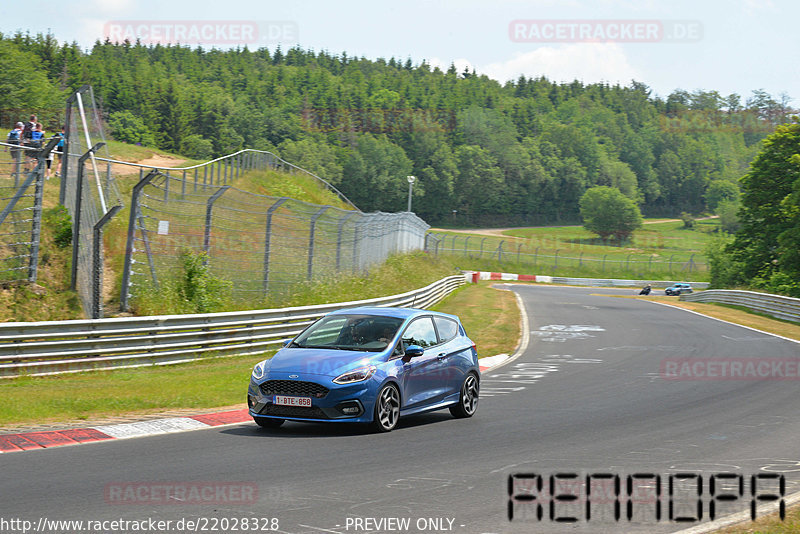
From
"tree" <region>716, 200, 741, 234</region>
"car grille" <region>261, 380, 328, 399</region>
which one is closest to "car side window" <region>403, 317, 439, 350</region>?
"car grille" <region>261, 380, 328, 399</region>

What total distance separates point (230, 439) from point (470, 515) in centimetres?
Answer: 395

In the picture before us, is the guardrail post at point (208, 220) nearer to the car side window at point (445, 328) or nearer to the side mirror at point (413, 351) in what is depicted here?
the car side window at point (445, 328)

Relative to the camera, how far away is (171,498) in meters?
6.62

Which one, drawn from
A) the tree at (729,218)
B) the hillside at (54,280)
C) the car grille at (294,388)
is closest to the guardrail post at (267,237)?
the hillside at (54,280)

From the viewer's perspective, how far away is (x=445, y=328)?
12.1m

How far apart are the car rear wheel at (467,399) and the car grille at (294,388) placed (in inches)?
103

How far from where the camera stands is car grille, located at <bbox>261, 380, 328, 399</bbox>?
977 centimetres

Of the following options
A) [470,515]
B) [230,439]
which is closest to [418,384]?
[230,439]

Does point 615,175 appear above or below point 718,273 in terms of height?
above

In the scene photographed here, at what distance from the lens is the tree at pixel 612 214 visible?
147m

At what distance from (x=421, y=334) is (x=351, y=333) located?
102 cm

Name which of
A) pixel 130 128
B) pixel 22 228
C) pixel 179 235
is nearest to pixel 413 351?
pixel 179 235

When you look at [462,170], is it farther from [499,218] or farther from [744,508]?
[744,508]

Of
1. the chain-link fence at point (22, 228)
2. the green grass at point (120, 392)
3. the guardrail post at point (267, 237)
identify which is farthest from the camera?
the guardrail post at point (267, 237)
